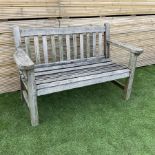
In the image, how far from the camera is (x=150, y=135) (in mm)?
2475

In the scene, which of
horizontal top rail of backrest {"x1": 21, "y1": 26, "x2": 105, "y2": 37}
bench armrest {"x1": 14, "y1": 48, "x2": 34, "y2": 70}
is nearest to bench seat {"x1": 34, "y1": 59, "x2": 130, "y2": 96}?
bench armrest {"x1": 14, "y1": 48, "x2": 34, "y2": 70}

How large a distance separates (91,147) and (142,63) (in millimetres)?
2559

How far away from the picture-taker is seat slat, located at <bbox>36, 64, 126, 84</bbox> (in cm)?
249

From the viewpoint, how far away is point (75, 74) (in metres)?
2.66

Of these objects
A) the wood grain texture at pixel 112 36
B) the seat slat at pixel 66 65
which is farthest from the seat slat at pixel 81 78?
the wood grain texture at pixel 112 36

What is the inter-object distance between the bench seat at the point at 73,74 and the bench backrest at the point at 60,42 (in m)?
0.13

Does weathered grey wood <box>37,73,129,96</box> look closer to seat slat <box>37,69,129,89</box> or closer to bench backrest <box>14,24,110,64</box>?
seat slat <box>37,69,129,89</box>

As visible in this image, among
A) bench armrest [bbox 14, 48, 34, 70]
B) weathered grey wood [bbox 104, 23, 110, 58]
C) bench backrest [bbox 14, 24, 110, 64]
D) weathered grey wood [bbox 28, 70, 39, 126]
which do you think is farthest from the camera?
weathered grey wood [bbox 104, 23, 110, 58]

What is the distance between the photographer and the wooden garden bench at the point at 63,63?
93.6 inches

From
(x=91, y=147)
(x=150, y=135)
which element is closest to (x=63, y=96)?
(x=91, y=147)

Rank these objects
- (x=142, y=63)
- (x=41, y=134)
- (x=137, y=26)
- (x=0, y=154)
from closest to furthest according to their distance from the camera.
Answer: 1. (x=0, y=154)
2. (x=41, y=134)
3. (x=137, y=26)
4. (x=142, y=63)

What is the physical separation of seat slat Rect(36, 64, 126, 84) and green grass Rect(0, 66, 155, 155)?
1.62 ft

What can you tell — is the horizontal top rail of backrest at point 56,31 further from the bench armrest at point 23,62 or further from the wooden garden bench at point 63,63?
the bench armrest at point 23,62

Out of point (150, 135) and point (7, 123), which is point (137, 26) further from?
point (7, 123)
